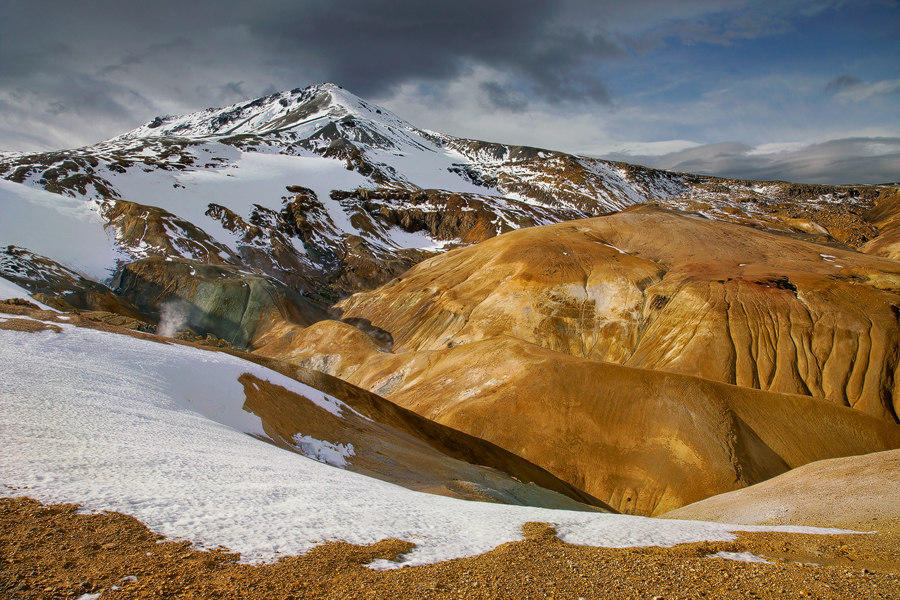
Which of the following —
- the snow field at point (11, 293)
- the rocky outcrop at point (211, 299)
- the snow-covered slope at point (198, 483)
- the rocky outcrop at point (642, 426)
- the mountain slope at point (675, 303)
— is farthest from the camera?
the rocky outcrop at point (211, 299)

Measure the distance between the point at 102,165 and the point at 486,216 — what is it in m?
115

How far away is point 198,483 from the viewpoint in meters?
11.4

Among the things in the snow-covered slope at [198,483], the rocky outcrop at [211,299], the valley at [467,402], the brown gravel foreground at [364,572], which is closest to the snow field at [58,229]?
the valley at [467,402]

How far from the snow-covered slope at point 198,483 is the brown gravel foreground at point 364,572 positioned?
542 millimetres

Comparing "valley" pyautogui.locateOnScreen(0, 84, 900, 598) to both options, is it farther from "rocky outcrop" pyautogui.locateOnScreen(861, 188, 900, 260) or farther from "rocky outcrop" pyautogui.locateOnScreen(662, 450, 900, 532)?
"rocky outcrop" pyautogui.locateOnScreen(861, 188, 900, 260)

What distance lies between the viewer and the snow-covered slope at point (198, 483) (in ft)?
30.8

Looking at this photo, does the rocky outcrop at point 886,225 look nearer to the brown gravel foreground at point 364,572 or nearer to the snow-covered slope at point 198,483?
the brown gravel foreground at point 364,572

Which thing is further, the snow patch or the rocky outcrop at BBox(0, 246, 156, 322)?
the rocky outcrop at BBox(0, 246, 156, 322)

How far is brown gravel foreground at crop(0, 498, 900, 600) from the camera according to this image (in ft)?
22.7

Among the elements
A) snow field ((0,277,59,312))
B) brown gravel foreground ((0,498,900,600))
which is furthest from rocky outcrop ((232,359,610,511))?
snow field ((0,277,59,312))

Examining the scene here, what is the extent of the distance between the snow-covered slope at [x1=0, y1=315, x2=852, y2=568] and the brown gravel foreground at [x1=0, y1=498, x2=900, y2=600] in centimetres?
54

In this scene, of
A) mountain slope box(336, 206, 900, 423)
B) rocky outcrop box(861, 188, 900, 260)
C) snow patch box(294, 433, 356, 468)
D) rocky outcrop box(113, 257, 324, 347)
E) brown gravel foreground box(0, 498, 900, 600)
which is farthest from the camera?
rocky outcrop box(861, 188, 900, 260)

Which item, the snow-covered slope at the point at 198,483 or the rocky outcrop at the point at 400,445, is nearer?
the snow-covered slope at the point at 198,483

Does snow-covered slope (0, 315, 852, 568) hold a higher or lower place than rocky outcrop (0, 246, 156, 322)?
lower
